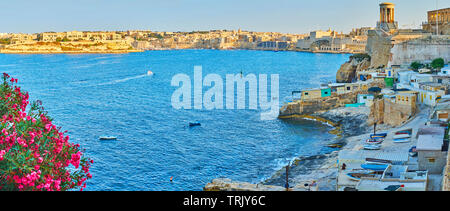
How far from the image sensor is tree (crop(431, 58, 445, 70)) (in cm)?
2358

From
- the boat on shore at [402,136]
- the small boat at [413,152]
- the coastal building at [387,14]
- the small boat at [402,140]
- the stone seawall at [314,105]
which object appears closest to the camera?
the small boat at [413,152]

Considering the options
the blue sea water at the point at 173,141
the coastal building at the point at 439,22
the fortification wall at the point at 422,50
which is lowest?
the blue sea water at the point at 173,141

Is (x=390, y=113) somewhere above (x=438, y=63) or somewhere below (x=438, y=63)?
below

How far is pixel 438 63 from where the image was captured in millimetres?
23781

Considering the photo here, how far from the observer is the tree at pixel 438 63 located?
23.6m

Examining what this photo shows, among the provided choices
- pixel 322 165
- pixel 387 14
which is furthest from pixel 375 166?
pixel 387 14

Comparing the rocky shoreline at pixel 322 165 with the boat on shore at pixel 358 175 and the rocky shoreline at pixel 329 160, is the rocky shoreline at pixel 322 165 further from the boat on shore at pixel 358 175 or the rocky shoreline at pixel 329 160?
the boat on shore at pixel 358 175

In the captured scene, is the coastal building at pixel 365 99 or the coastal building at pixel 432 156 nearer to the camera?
the coastal building at pixel 432 156

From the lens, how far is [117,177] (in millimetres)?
14000

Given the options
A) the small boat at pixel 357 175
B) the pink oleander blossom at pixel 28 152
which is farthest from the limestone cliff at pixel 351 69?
the pink oleander blossom at pixel 28 152

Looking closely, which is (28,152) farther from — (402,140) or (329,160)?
(402,140)

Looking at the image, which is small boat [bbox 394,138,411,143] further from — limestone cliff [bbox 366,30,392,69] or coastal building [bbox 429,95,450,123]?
limestone cliff [bbox 366,30,392,69]

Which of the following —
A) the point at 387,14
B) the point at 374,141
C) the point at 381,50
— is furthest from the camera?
the point at 387,14
